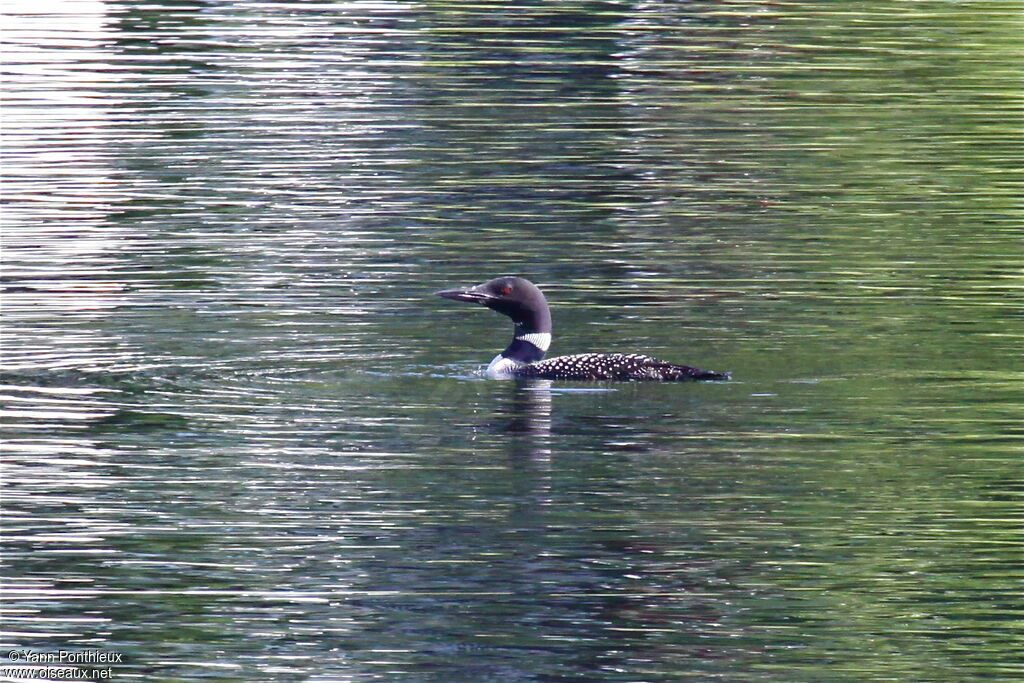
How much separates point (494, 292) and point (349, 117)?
14.9 feet

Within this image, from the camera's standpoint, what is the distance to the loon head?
1107 centimetres

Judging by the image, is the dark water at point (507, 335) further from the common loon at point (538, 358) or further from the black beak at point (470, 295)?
the black beak at point (470, 295)

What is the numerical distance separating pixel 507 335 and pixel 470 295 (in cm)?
100

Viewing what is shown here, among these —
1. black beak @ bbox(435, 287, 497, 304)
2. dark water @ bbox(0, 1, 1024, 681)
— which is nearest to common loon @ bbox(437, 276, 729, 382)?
black beak @ bbox(435, 287, 497, 304)

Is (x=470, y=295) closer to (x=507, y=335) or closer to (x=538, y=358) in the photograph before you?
(x=538, y=358)

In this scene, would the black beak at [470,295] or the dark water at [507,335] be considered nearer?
the dark water at [507,335]

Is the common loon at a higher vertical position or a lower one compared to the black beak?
lower

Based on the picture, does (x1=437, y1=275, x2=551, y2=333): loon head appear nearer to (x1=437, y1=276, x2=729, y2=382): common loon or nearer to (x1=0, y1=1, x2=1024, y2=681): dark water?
(x1=437, y1=276, x2=729, y2=382): common loon

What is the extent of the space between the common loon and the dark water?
0.17 metres

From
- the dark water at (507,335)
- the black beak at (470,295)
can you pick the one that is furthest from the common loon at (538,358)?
the dark water at (507,335)

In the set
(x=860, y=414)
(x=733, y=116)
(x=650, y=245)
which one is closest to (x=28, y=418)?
(x=860, y=414)

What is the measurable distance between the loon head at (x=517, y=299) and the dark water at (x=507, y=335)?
1.01ft

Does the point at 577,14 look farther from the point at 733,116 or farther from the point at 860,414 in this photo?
the point at 860,414

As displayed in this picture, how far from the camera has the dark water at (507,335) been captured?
6.93 meters
